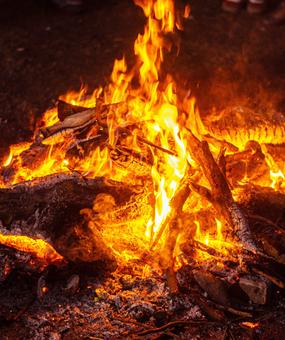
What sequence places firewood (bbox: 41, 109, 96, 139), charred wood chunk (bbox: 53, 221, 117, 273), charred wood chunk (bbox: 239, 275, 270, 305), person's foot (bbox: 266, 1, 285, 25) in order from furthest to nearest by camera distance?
person's foot (bbox: 266, 1, 285, 25) → firewood (bbox: 41, 109, 96, 139) → charred wood chunk (bbox: 53, 221, 117, 273) → charred wood chunk (bbox: 239, 275, 270, 305)

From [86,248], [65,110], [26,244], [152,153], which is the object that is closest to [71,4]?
[65,110]

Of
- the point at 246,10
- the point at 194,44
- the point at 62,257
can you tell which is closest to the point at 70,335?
the point at 62,257

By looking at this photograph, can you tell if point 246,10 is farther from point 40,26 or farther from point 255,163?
point 255,163

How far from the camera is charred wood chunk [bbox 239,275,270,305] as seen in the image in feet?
10.5

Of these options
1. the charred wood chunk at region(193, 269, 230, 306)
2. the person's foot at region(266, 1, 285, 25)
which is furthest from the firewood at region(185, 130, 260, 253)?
the person's foot at region(266, 1, 285, 25)

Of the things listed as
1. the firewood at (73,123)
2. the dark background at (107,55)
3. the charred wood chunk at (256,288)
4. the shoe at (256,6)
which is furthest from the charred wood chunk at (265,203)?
the shoe at (256,6)

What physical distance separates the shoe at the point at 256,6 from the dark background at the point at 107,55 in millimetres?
126

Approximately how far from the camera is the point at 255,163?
410 centimetres

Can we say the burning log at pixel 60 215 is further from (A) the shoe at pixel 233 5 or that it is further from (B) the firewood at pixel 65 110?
(A) the shoe at pixel 233 5

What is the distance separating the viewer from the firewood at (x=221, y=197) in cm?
341

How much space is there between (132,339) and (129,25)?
6.00 meters

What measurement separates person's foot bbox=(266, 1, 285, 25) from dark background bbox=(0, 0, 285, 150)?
6.0 inches

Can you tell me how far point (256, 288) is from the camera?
3.21 metres

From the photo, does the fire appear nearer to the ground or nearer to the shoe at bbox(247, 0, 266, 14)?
the ground
